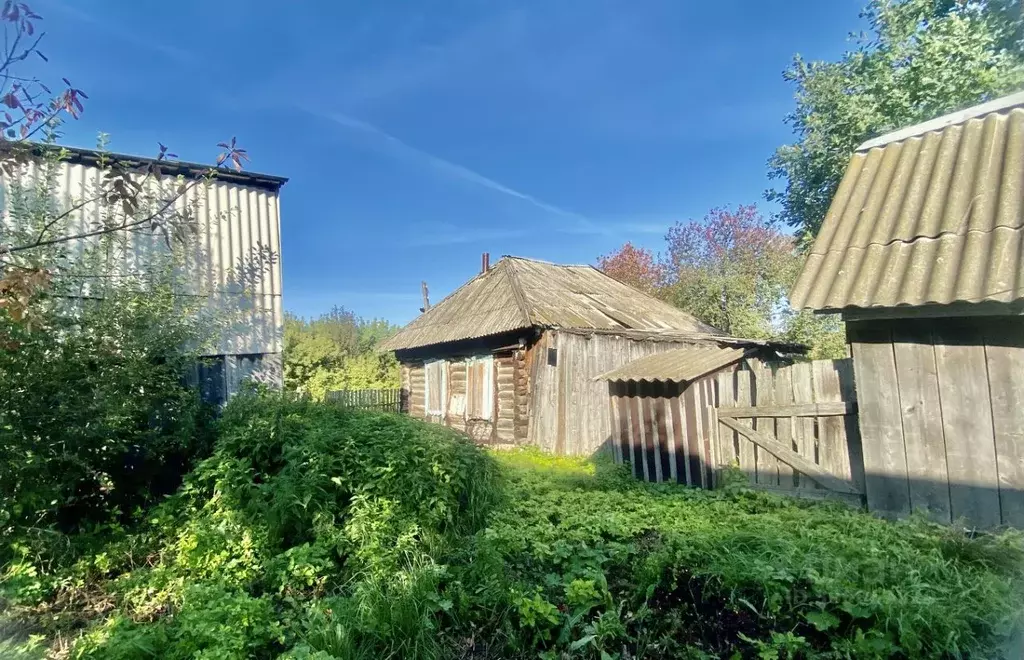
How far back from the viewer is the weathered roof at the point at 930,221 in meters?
4.09

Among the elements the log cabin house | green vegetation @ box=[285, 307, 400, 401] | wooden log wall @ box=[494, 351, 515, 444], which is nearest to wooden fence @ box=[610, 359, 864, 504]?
the log cabin house

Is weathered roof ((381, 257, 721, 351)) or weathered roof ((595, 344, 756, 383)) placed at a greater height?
weathered roof ((381, 257, 721, 351))

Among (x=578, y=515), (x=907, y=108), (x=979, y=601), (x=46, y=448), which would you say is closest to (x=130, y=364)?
(x=46, y=448)

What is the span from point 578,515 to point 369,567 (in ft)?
6.29

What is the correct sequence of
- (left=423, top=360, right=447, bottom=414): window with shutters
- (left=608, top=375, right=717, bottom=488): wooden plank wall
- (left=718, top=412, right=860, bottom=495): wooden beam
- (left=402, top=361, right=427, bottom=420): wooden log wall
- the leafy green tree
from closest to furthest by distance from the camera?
(left=718, top=412, right=860, bottom=495): wooden beam → (left=608, top=375, right=717, bottom=488): wooden plank wall → the leafy green tree → (left=423, top=360, right=447, bottom=414): window with shutters → (left=402, top=361, right=427, bottom=420): wooden log wall

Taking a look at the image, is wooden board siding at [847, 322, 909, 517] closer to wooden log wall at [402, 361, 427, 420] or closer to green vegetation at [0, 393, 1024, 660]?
green vegetation at [0, 393, 1024, 660]

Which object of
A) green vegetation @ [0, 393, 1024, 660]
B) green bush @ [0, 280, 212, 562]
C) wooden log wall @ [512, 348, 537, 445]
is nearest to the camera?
green vegetation @ [0, 393, 1024, 660]

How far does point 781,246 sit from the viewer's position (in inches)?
915

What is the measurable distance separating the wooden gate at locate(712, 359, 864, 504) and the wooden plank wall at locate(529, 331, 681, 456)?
479 centimetres

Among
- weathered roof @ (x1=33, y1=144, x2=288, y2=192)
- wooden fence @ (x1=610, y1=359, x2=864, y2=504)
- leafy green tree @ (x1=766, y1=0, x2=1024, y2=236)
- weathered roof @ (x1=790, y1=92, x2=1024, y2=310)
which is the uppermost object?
leafy green tree @ (x1=766, y1=0, x2=1024, y2=236)

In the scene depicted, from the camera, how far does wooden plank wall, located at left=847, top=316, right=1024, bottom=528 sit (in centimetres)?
415

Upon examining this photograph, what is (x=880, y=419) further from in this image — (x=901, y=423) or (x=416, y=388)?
(x=416, y=388)

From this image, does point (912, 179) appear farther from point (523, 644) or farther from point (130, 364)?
point (130, 364)

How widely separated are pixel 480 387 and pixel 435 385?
227cm
